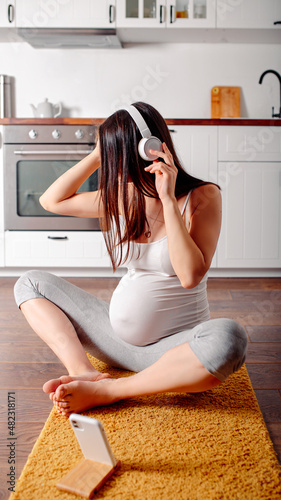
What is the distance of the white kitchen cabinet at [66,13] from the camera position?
9.45 ft

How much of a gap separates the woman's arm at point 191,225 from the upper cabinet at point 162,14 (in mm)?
2136

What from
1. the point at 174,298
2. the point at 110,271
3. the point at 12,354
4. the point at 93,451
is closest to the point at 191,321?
the point at 174,298

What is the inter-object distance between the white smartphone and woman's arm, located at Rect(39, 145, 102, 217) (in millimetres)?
600

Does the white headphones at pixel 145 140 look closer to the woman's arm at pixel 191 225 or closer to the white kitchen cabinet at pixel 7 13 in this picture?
the woman's arm at pixel 191 225

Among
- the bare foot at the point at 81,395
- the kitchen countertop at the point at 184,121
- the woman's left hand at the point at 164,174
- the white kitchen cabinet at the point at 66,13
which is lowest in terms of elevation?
the bare foot at the point at 81,395

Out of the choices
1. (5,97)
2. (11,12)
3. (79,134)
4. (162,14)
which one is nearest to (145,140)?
(79,134)

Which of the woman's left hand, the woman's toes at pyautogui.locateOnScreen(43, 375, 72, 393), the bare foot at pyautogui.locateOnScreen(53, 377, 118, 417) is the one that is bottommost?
the bare foot at pyautogui.locateOnScreen(53, 377, 118, 417)

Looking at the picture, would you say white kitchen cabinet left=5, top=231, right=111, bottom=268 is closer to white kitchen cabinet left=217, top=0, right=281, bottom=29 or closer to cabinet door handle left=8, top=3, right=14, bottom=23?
cabinet door handle left=8, top=3, right=14, bottom=23

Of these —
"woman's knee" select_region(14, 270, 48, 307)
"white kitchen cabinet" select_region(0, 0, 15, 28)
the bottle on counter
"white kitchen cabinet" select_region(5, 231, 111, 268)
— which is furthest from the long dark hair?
the bottle on counter

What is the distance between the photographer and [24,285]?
1.35 meters

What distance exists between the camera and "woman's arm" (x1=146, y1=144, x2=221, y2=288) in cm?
102

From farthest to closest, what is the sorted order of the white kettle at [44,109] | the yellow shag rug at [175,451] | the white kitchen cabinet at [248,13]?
the white kettle at [44,109] → the white kitchen cabinet at [248,13] → the yellow shag rug at [175,451]

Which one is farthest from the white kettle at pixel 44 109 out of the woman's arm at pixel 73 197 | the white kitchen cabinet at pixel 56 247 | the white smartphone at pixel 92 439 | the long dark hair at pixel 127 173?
the white smartphone at pixel 92 439

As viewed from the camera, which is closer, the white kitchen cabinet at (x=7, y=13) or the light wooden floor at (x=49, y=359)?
the light wooden floor at (x=49, y=359)
